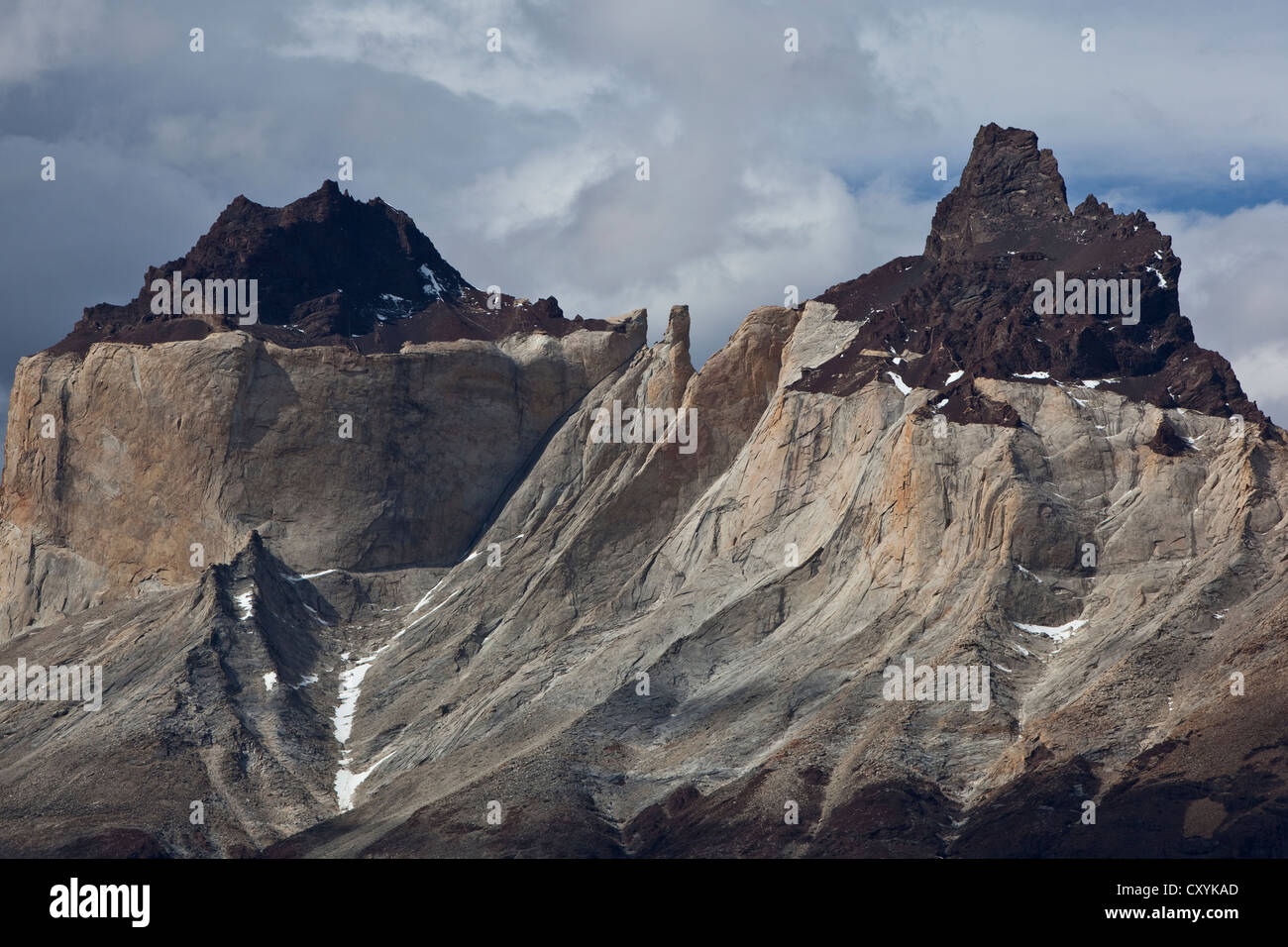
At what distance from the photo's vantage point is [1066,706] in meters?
118

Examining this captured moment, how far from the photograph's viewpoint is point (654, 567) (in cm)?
15100

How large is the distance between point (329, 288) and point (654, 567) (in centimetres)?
4332

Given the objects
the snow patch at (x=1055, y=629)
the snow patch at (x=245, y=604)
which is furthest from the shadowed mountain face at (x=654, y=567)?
the snow patch at (x=245, y=604)

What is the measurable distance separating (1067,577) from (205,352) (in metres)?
64.4

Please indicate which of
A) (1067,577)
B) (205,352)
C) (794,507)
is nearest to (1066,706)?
(1067,577)

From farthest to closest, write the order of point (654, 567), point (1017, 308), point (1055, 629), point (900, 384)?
point (1017, 308), point (654, 567), point (900, 384), point (1055, 629)

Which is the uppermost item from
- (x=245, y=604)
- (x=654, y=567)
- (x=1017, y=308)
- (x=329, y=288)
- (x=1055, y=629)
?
(x=329, y=288)

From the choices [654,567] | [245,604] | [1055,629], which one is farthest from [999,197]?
[245,604]

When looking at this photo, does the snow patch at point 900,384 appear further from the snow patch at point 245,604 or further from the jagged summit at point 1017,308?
the snow patch at point 245,604

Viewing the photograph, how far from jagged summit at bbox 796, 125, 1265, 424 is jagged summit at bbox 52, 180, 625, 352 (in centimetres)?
2687

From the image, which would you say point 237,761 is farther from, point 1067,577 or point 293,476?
point 1067,577

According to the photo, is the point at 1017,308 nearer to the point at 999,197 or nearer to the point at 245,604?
the point at 999,197

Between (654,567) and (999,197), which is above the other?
(999,197)

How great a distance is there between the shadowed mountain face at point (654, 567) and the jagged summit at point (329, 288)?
0.36 m
